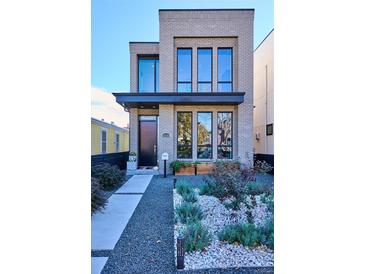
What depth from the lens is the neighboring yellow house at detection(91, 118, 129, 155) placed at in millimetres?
13443

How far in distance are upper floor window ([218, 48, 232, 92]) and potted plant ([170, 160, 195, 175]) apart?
15.1 ft

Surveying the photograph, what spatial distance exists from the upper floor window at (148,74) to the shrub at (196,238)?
1120cm

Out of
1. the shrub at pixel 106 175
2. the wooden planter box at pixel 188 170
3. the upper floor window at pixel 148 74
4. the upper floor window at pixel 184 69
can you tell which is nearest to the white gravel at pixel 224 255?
the shrub at pixel 106 175

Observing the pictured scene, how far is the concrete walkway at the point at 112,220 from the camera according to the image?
412 centimetres

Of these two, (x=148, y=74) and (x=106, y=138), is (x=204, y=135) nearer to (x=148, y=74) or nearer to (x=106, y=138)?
(x=148, y=74)

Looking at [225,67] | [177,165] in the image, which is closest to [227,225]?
[177,165]

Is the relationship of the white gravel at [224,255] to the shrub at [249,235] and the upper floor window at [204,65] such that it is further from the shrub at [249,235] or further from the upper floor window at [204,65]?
the upper floor window at [204,65]

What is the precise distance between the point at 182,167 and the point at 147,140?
3.10 meters

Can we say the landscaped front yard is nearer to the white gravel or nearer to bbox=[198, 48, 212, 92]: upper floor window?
the white gravel

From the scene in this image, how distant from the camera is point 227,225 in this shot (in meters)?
4.75

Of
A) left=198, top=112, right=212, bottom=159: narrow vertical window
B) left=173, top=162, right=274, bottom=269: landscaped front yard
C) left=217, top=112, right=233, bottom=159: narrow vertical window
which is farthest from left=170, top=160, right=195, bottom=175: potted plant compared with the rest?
left=173, top=162, right=274, bottom=269: landscaped front yard
